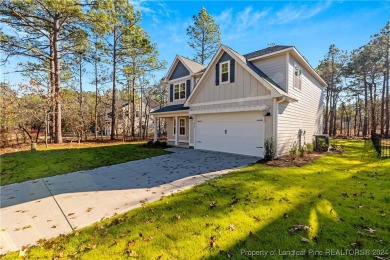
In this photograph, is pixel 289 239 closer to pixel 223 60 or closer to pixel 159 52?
pixel 223 60

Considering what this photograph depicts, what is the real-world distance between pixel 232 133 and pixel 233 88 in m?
2.58

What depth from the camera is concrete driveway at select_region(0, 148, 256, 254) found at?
3629 mm

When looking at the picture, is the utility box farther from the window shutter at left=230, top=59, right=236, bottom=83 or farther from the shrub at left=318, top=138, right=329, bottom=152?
the window shutter at left=230, top=59, right=236, bottom=83

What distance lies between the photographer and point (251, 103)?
33.5ft

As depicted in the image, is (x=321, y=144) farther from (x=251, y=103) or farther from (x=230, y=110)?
(x=230, y=110)

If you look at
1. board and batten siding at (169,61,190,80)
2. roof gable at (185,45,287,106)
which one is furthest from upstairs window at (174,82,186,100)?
roof gable at (185,45,287,106)

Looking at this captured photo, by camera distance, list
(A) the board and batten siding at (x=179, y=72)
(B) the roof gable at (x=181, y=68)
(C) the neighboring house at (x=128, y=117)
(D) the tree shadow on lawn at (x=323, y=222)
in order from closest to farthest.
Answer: (D) the tree shadow on lawn at (x=323, y=222) < (B) the roof gable at (x=181, y=68) < (A) the board and batten siding at (x=179, y=72) < (C) the neighboring house at (x=128, y=117)

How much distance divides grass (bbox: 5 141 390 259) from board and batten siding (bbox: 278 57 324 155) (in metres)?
5.00

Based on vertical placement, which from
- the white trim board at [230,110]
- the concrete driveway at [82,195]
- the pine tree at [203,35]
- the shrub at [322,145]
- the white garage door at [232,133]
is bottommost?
the concrete driveway at [82,195]

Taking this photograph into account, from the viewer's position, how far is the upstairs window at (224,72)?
36.6 feet

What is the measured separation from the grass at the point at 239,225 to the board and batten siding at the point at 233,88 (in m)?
5.80

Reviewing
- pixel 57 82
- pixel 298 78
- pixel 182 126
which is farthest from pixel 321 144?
pixel 57 82

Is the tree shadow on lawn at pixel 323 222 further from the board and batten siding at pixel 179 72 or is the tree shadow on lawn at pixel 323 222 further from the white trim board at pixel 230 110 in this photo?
the board and batten siding at pixel 179 72

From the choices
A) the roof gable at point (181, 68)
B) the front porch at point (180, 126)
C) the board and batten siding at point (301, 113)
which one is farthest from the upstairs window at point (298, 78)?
the front porch at point (180, 126)
